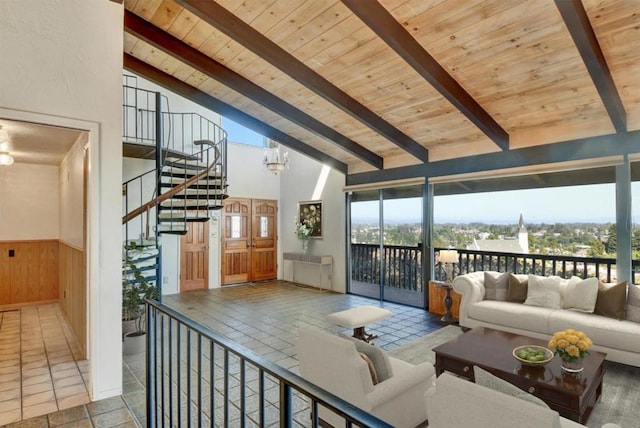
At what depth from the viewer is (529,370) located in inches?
103

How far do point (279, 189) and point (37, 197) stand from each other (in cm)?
488

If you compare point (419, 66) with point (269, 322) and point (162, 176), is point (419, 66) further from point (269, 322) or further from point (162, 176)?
point (162, 176)

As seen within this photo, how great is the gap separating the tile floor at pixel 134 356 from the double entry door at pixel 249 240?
69 centimetres

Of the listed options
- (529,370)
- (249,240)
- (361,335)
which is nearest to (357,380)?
(529,370)

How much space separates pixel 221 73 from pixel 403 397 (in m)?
3.97

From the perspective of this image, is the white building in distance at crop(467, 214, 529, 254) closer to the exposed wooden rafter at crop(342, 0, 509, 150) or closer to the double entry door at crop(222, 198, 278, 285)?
the exposed wooden rafter at crop(342, 0, 509, 150)

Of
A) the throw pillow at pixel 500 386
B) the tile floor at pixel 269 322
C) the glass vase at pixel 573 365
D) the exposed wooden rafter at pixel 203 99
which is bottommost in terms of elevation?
the tile floor at pixel 269 322

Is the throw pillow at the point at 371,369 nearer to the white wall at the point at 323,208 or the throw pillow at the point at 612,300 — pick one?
the throw pillow at the point at 612,300

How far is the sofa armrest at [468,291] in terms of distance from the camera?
14.8 ft

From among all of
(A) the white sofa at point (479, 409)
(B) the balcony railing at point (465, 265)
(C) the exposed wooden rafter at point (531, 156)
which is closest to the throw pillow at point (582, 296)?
(B) the balcony railing at point (465, 265)

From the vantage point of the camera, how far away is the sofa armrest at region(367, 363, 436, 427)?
2053 millimetres

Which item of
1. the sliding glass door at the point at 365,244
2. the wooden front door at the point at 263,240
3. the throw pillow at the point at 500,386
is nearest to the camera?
the throw pillow at the point at 500,386

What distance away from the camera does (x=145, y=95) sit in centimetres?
685

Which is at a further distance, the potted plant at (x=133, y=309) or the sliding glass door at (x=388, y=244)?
the sliding glass door at (x=388, y=244)
